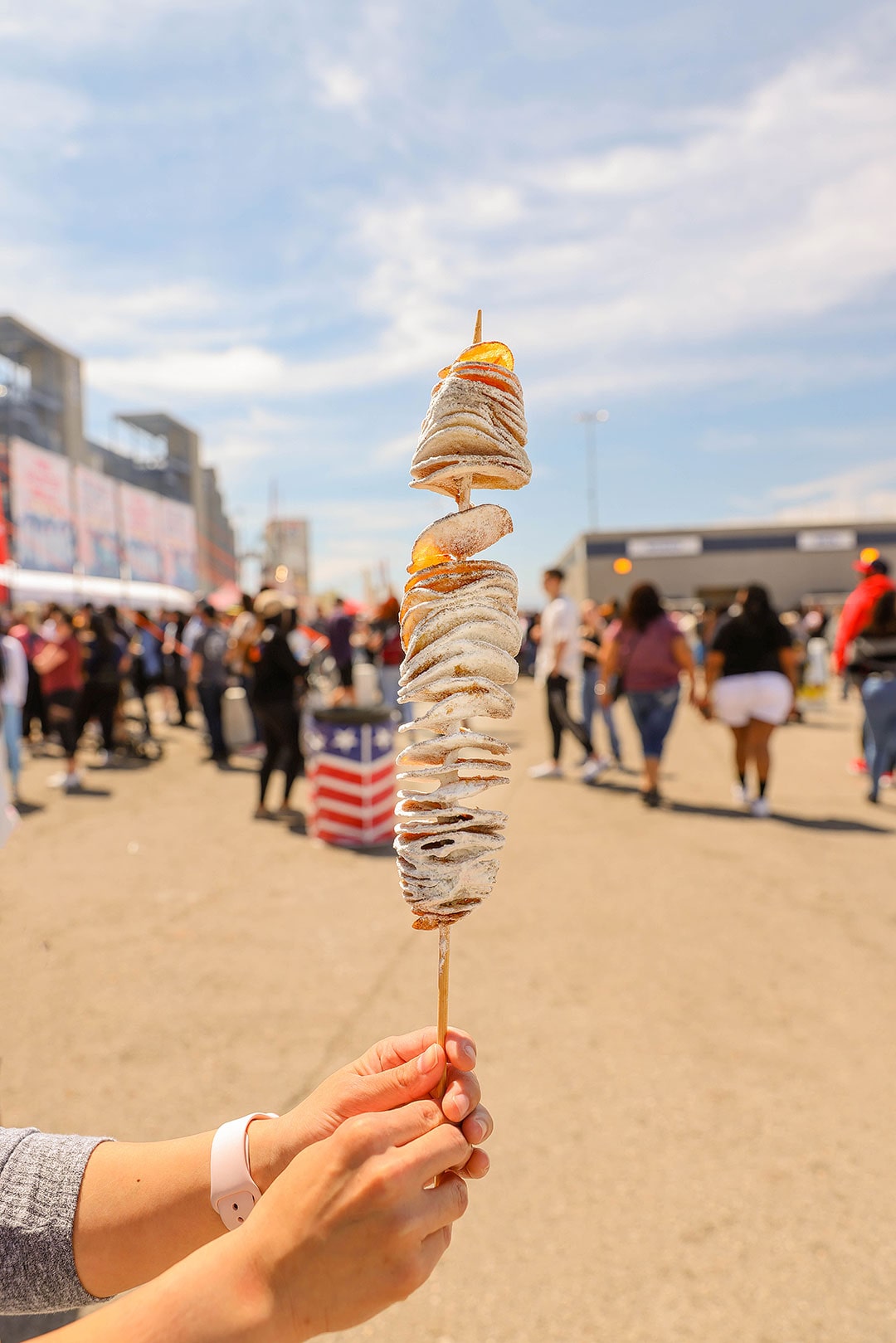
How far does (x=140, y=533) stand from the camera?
1521 inches

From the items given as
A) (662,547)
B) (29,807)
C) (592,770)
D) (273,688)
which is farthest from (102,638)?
(662,547)

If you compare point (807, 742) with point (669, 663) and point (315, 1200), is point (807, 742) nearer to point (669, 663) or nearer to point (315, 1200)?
point (669, 663)

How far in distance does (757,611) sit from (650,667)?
104cm

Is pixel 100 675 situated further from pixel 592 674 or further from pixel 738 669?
pixel 738 669

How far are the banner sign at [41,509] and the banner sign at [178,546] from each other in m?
8.67

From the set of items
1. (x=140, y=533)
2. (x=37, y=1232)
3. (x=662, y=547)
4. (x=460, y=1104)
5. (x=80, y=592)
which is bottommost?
(x=37, y=1232)

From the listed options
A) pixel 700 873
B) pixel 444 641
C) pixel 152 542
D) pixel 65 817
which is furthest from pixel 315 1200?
pixel 152 542

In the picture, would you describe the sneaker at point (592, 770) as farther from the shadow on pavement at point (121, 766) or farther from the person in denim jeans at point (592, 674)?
the shadow on pavement at point (121, 766)

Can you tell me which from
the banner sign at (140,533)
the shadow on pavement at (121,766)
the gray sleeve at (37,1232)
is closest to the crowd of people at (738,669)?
the shadow on pavement at (121,766)

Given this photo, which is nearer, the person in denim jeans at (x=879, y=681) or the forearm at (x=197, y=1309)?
the forearm at (x=197, y=1309)

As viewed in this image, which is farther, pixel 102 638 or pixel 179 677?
pixel 179 677

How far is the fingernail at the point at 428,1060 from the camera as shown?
1.19 metres

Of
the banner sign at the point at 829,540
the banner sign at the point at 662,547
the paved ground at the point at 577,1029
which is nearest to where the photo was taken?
the paved ground at the point at 577,1029

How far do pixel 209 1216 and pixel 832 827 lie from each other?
718cm
